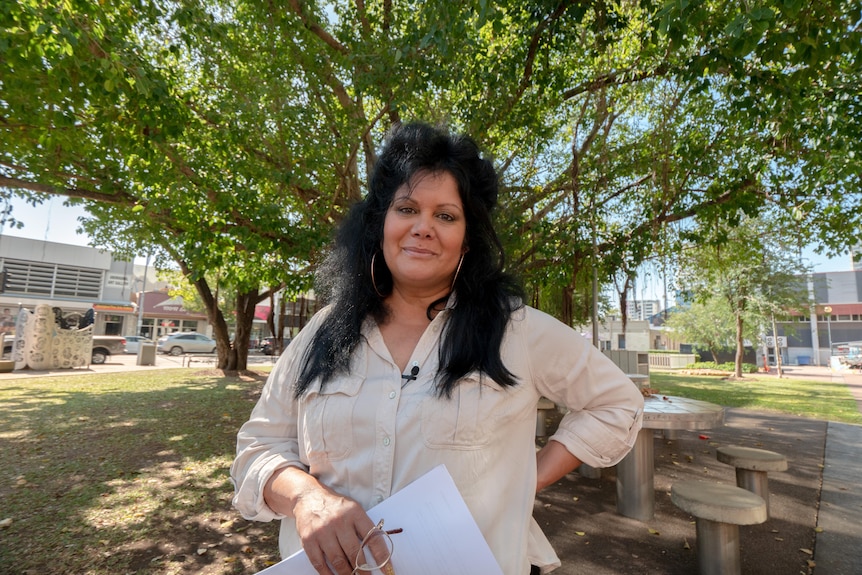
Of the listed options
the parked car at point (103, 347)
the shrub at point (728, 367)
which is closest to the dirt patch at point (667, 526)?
the parked car at point (103, 347)

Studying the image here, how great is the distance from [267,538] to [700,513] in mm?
3271

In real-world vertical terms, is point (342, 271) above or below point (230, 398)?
above

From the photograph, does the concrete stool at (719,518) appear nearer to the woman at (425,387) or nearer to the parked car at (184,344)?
the woman at (425,387)

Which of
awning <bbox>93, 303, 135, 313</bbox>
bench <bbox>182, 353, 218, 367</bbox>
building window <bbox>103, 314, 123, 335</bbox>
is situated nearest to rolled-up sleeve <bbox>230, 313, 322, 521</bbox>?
bench <bbox>182, 353, 218, 367</bbox>

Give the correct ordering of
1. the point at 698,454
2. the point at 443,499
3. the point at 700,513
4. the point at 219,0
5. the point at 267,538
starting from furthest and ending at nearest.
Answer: the point at 219,0 → the point at 698,454 → the point at 267,538 → the point at 700,513 → the point at 443,499

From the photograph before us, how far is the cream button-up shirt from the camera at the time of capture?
3.73ft

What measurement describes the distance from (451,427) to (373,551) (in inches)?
12.6

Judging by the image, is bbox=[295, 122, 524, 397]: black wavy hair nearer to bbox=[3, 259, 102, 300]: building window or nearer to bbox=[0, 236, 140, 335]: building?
bbox=[0, 236, 140, 335]: building

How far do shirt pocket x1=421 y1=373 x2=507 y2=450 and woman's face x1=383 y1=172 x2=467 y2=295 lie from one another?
→ 0.33 metres

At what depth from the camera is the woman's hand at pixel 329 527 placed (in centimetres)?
97

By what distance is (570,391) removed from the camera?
1287 millimetres

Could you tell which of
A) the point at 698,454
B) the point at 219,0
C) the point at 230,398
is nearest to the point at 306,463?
the point at 698,454

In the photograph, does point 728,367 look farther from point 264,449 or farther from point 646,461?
point 264,449

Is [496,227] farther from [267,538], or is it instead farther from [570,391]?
[267,538]
